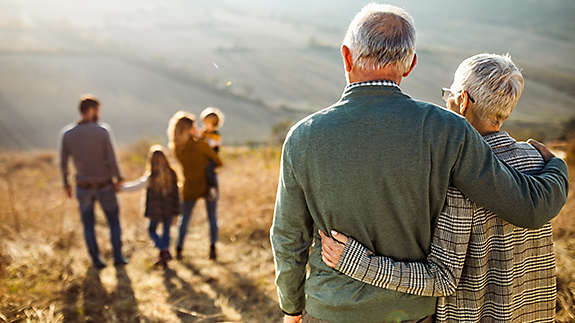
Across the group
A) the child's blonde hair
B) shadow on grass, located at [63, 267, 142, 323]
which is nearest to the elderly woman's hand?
shadow on grass, located at [63, 267, 142, 323]

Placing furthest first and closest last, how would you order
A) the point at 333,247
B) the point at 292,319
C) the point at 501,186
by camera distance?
the point at 292,319, the point at 333,247, the point at 501,186

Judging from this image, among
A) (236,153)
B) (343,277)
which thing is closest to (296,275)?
(343,277)

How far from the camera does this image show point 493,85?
4.77 ft

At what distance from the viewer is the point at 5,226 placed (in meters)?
5.12

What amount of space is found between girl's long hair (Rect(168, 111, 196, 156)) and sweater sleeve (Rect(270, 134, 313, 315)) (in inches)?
112

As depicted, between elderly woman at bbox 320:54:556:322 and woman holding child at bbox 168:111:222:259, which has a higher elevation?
elderly woman at bbox 320:54:556:322

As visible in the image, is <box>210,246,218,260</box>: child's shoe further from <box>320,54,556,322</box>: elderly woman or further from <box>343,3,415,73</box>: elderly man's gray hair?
<box>343,3,415,73</box>: elderly man's gray hair

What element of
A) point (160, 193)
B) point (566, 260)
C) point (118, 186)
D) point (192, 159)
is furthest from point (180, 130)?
point (566, 260)

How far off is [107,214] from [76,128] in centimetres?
91

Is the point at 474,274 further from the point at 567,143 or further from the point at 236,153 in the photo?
the point at 236,153

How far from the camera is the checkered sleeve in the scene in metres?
1.34

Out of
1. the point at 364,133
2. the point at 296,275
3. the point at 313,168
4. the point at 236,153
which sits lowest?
the point at 236,153

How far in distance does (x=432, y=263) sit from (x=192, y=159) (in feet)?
10.3

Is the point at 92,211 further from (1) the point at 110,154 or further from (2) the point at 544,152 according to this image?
(2) the point at 544,152
